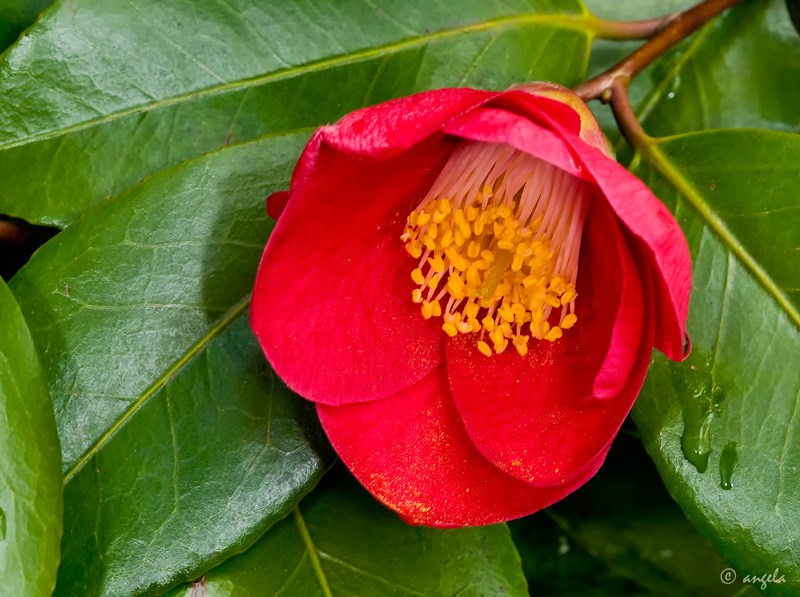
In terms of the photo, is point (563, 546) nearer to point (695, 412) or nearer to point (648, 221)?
point (695, 412)

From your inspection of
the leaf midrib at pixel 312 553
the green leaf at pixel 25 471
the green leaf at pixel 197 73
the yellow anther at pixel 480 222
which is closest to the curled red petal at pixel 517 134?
the yellow anther at pixel 480 222

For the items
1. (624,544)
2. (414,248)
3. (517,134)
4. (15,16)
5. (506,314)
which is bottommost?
(624,544)

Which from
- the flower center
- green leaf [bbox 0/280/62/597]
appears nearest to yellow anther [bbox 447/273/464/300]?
the flower center

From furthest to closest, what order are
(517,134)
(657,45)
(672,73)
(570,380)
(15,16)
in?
(672,73) → (657,45) → (15,16) → (570,380) → (517,134)

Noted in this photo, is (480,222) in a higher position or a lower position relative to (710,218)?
higher

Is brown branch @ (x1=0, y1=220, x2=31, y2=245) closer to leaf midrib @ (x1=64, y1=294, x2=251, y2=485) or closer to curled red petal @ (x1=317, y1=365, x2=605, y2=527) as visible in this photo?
leaf midrib @ (x1=64, y1=294, x2=251, y2=485)

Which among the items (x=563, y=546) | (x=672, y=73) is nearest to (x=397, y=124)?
(x=672, y=73)

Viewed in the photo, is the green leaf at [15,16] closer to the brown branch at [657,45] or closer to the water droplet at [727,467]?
the brown branch at [657,45]

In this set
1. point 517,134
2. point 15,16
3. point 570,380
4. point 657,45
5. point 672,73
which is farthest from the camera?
point 672,73
